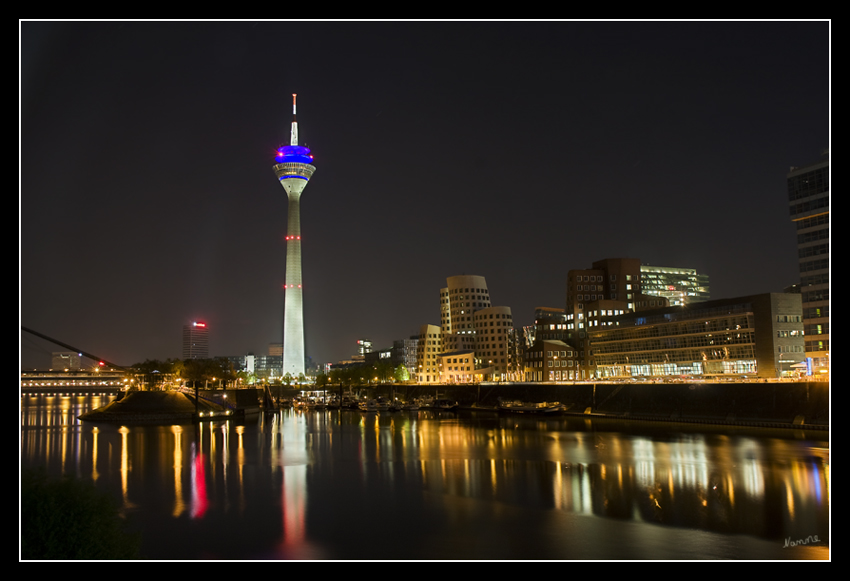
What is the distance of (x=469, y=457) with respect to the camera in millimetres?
59906

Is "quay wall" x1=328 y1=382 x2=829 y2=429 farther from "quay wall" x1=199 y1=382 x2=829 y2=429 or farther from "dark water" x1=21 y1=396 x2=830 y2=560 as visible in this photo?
"dark water" x1=21 y1=396 x2=830 y2=560

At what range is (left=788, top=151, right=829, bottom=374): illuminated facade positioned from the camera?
284 feet

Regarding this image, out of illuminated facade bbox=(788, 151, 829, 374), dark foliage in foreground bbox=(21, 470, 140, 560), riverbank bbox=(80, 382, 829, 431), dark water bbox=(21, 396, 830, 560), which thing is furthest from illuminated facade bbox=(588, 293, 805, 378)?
dark foliage in foreground bbox=(21, 470, 140, 560)

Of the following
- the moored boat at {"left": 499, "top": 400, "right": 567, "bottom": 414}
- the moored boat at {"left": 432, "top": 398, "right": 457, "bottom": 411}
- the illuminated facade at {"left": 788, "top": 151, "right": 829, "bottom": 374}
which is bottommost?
the moored boat at {"left": 432, "top": 398, "right": 457, "bottom": 411}

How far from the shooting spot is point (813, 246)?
8781cm

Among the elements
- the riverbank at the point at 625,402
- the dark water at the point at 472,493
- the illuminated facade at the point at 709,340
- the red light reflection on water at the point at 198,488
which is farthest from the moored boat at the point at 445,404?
the red light reflection on water at the point at 198,488

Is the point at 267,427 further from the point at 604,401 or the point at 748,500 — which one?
the point at 748,500

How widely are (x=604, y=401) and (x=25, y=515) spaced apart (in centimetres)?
9945

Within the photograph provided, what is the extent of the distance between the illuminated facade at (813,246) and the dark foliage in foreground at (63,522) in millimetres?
90648

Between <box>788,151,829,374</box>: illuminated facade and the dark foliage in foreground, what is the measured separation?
90.6m

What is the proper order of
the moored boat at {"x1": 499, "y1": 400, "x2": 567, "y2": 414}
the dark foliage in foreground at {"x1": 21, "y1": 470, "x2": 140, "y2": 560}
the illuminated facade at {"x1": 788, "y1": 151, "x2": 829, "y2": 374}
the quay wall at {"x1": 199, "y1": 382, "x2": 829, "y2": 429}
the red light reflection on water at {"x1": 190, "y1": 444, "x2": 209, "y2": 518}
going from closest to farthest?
the dark foliage in foreground at {"x1": 21, "y1": 470, "x2": 140, "y2": 560}, the red light reflection on water at {"x1": 190, "y1": 444, "x2": 209, "y2": 518}, the quay wall at {"x1": 199, "y1": 382, "x2": 829, "y2": 429}, the illuminated facade at {"x1": 788, "y1": 151, "x2": 829, "y2": 374}, the moored boat at {"x1": 499, "y1": 400, "x2": 567, "y2": 414}

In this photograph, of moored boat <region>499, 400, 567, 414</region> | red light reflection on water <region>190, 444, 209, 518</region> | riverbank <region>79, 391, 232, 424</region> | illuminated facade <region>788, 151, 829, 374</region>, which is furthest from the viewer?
moored boat <region>499, 400, 567, 414</region>

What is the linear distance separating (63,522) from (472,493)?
1143 inches
